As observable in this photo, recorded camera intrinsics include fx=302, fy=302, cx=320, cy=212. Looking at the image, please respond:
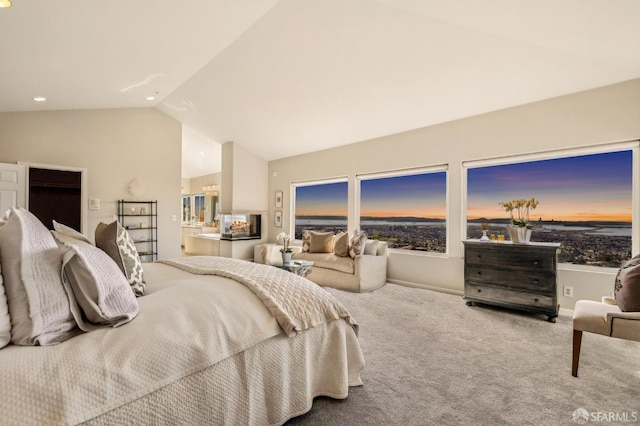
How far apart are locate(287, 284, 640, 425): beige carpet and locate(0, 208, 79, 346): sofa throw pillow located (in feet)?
3.92

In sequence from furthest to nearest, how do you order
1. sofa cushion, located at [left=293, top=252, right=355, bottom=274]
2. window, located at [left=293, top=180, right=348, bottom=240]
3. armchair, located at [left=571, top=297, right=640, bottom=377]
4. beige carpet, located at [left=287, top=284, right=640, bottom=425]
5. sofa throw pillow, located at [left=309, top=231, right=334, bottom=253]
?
window, located at [left=293, top=180, right=348, bottom=240], sofa throw pillow, located at [left=309, top=231, right=334, bottom=253], sofa cushion, located at [left=293, top=252, right=355, bottom=274], armchair, located at [left=571, top=297, right=640, bottom=377], beige carpet, located at [left=287, top=284, right=640, bottom=425]

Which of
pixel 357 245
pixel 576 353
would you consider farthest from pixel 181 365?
pixel 357 245

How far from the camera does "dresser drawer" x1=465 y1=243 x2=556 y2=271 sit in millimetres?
3311

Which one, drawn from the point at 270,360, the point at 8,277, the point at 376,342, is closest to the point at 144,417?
the point at 270,360

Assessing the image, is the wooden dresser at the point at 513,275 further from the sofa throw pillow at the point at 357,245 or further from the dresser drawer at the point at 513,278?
the sofa throw pillow at the point at 357,245

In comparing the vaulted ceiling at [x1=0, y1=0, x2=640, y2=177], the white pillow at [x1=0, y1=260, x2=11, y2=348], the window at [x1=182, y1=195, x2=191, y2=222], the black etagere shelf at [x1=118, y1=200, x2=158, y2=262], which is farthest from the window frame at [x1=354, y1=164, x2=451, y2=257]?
the window at [x1=182, y1=195, x2=191, y2=222]

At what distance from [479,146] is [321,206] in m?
3.39

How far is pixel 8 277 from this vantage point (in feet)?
3.65

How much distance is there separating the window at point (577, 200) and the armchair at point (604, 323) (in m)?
1.74

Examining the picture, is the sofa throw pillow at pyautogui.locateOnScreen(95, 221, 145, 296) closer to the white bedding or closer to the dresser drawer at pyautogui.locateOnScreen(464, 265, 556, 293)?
the white bedding

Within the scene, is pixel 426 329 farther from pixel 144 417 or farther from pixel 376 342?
pixel 144 417

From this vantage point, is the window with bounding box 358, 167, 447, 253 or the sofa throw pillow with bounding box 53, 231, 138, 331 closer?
the sofa throw pillow with bounding box 53, 231, 138, 331

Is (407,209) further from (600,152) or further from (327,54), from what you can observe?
(327,54)

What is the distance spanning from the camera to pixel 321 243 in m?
5.32
